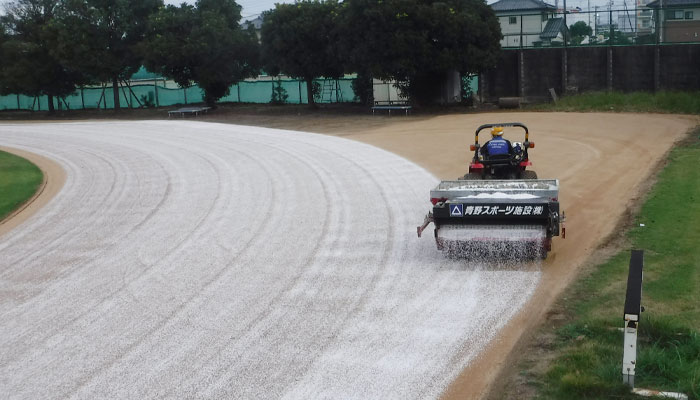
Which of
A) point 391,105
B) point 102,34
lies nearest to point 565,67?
point 391,105

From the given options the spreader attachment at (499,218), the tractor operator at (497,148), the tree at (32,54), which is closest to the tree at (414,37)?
the tree at (32,54)

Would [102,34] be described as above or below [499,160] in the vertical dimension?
above

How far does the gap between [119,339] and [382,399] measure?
3751mm

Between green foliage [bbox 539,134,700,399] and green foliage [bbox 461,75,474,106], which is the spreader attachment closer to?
green foliage [bbox 539,134,700,399]

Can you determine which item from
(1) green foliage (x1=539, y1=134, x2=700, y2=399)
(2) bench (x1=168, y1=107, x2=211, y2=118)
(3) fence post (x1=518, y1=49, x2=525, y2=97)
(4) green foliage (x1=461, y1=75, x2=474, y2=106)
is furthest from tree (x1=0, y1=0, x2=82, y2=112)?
(1) green foliage (x1=539, y1=134, x2=700, y2=399)

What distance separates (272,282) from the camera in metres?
12.0

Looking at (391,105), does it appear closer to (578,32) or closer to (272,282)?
(578,32)

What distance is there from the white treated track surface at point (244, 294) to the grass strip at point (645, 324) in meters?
0.95

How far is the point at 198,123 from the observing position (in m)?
37.4

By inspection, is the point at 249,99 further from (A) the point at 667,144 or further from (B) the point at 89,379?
(B) the point at 89,379

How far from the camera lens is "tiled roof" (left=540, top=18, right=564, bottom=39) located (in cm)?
3970

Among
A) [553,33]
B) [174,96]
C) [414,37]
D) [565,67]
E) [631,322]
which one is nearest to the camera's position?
[631,322]

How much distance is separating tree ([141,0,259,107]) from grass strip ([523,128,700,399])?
30.5 m

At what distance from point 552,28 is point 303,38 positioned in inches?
498
